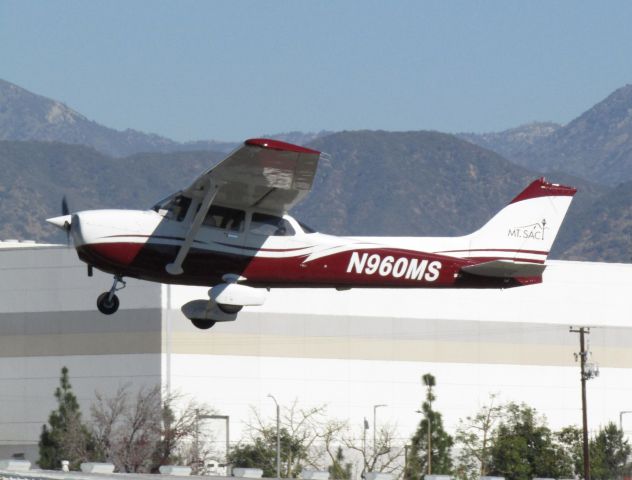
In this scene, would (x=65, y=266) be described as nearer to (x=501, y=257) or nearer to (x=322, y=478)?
(x=322, y=478)

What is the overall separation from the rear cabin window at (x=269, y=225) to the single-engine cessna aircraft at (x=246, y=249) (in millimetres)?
21

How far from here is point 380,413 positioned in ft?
270

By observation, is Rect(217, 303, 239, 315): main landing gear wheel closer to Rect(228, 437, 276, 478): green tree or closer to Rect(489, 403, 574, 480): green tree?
Rect(489, 403, 574, 480): green tree

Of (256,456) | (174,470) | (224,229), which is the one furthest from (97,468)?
(256,456)

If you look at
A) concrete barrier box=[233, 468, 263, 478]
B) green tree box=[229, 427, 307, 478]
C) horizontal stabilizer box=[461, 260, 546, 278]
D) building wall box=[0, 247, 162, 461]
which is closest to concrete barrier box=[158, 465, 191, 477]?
concrete barrier box=[233, 468, 263, 478]

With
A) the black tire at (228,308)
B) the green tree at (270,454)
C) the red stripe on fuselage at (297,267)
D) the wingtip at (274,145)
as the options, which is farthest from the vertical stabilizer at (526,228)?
the green tree at (270,454)

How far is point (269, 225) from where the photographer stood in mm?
30312

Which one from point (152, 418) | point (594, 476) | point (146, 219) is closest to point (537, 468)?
point (594, 476)

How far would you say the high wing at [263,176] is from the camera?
27250mm

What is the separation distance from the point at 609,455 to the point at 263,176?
5359cm

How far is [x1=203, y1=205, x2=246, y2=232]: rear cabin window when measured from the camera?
2978 cm

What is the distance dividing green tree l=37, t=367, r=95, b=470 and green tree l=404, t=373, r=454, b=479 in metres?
15.1

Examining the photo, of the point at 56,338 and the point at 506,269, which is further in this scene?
the point at 56,338

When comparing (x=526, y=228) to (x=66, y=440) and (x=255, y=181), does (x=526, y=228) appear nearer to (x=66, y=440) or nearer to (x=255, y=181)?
(x=255, y=181)
